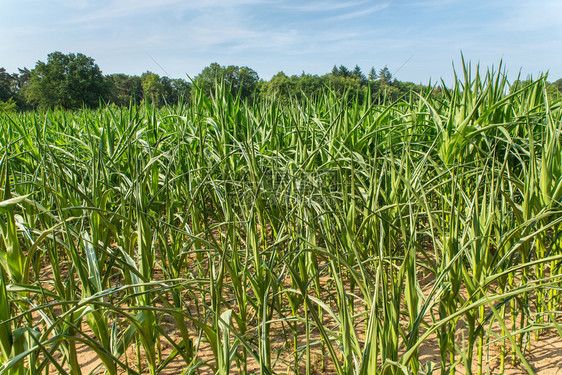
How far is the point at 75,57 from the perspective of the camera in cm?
5041

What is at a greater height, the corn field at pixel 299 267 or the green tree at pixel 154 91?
the green tree at pixel 154 91

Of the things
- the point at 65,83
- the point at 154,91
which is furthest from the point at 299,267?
the point at 65,83

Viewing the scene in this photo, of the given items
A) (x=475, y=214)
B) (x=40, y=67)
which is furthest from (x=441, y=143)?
(x=40, y=67)

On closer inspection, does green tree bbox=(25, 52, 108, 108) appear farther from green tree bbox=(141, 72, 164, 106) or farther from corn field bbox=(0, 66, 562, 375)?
corn field bbox=(0, 66, 562, 375)

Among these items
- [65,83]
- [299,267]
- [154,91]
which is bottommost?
[299,267]

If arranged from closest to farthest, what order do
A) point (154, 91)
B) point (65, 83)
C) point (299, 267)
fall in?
1. point (299, 267)
2. point (154, 91)
3. point (65, 83)

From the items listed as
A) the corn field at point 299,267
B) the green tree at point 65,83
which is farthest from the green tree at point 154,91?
the green tree at point 65,83

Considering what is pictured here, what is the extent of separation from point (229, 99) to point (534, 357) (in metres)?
2.47

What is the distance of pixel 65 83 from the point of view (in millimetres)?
45438

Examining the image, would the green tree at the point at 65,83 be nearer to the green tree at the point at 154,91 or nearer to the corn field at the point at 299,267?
the green tree at the point at 154,91

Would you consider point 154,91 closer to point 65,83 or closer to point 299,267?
point 65,83

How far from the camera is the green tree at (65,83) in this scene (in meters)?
45.2

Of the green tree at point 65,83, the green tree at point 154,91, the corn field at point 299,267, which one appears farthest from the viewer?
the green tree at point 65,83

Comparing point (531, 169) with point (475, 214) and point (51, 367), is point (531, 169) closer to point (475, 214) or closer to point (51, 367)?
point (475, 214)
